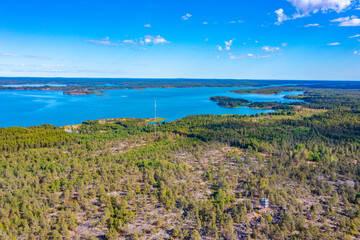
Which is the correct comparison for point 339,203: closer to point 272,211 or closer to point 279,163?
point 272,211

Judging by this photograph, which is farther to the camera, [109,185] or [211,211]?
[109,185]

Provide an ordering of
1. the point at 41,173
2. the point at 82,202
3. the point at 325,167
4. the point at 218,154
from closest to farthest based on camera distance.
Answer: the point at 82,202 < the point at 41,173 < the point at 325,167 < the point at 218,154

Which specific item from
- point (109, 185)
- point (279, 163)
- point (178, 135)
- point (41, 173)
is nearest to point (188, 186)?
point (109, 185)

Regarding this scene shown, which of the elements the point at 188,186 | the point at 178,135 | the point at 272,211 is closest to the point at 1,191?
the point at 188,186

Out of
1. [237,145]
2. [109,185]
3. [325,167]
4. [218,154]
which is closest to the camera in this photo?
[109,185]

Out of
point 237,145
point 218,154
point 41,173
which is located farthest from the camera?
point 237,145

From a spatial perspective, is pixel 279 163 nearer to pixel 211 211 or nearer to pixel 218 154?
pixel 218 154
